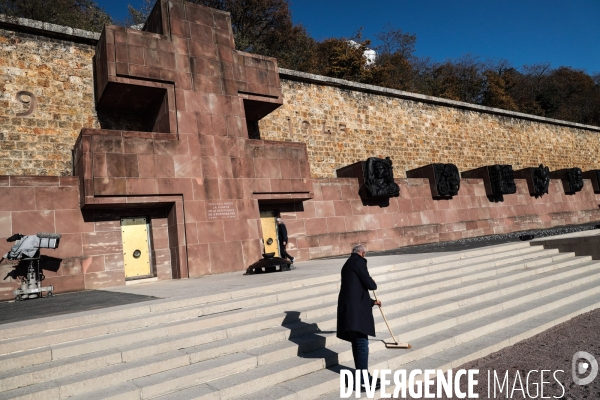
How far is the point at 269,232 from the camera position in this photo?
12562mm

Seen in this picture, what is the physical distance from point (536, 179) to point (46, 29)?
21040mm

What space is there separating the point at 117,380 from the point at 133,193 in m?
6.43

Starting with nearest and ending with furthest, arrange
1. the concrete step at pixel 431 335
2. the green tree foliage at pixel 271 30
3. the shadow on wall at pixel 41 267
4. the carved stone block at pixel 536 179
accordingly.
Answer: the concrete step at pixel 431 335 → the shadow on wall at pixel 41 267 → the carved stone block at pixel 536 179 → the green tree foliage at pixel 271 30

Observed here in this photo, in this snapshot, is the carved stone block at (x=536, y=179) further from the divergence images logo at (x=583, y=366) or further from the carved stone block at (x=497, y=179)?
the divergence images logo at (x=583, y=366)

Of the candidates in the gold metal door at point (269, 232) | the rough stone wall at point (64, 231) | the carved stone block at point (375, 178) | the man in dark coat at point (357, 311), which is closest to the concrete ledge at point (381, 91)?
the carved stone block at point (375, 178)

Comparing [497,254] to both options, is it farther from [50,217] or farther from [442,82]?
[442,82]

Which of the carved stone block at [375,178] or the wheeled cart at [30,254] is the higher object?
the carved stone block at [375,178]

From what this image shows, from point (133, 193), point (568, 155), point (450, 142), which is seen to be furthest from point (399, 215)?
point (568, 155)

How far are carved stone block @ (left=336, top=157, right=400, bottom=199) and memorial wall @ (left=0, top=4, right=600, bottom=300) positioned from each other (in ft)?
0.15

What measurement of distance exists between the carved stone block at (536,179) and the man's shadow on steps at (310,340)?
1876 centimetres

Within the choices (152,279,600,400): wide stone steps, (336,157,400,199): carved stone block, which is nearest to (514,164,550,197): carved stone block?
(336,157,400,199): carved stone block

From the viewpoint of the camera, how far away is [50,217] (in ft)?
30.7

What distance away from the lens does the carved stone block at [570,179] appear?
22547mm

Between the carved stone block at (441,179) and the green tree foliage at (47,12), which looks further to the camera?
the green tree foliage at (47,12)
